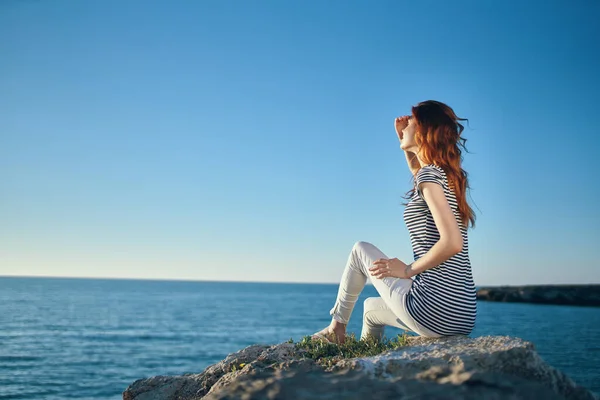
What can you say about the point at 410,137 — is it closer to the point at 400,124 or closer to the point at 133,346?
the point at 400,124

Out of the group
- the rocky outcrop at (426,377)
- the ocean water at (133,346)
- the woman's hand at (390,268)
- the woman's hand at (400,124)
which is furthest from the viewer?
the ocean water at (133,346)

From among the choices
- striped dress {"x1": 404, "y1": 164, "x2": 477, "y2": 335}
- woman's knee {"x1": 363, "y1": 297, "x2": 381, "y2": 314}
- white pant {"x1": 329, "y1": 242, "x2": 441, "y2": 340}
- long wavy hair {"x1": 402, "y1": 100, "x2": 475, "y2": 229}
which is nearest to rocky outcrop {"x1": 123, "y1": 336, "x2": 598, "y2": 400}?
striped dress {"x1": 404, "y1": 164, "x2": 477, "y2": 335}

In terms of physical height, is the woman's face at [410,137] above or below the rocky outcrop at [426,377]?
above

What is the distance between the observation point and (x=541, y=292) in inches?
2788

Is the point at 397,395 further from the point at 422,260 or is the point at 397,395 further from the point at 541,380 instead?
the point at 422,260

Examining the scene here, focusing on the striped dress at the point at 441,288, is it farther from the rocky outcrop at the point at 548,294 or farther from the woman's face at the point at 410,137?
the rocky outcrop at the point at 548,294

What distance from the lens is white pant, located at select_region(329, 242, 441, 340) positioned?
4.78m

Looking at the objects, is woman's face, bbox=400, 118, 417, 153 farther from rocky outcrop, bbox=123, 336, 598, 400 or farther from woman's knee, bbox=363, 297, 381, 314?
rocky outcrop, bbox=123, 336, 598, 400

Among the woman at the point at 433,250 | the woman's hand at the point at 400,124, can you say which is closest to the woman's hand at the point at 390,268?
the woman at the point at 433,250

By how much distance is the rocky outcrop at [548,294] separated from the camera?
6494 centimetres

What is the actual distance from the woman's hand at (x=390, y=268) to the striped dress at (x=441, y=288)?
0.50 ft

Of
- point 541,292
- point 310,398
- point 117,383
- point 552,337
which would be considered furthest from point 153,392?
point 541,292

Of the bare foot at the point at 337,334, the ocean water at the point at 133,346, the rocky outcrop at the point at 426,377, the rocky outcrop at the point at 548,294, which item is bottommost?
the ocean water at the point at 133,346

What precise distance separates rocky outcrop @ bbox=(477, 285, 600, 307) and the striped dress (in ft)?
225
